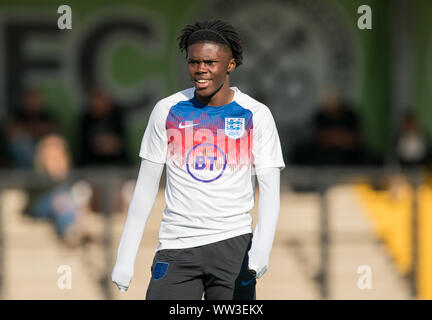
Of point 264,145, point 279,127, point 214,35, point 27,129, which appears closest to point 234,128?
point 264,145

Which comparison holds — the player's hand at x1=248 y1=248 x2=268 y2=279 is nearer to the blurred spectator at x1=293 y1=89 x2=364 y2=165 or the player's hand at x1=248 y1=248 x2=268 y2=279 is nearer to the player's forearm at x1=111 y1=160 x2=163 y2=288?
the player's forearm at x1=111 y1=160 x2=163 y2=288

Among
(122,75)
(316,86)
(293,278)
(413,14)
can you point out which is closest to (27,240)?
(293,278)

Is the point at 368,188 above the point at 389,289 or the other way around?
above

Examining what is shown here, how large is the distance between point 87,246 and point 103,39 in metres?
5.29

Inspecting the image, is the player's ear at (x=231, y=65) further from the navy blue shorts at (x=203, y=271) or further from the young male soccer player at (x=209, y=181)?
the navy blue shorts at (x=203, y=271)

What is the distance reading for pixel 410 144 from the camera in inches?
396

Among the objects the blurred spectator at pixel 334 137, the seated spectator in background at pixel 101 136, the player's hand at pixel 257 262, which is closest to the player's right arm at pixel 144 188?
the player's hand at pixel 257 262

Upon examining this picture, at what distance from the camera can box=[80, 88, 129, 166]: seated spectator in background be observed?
28.8 ft

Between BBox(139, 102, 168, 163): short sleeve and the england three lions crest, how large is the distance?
0.87ft

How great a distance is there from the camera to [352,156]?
→ 34.3 ft

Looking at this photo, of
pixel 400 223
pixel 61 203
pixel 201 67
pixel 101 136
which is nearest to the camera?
pixel 201 67

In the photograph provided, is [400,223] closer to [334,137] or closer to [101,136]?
[334,137]

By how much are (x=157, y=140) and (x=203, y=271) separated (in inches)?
23.2
